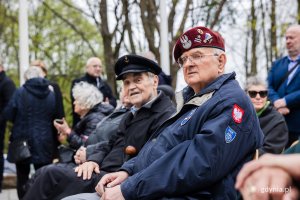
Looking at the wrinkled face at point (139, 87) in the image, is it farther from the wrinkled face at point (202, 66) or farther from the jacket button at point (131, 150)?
the wrinkled face at point (202, 66)

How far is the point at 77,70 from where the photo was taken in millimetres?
21703

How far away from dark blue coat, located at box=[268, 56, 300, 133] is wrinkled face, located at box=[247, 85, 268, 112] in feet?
1.98

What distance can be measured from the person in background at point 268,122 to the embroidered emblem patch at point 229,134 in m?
1.87

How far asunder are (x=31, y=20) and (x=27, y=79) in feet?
48.9

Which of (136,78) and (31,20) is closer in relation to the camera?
(136,78)

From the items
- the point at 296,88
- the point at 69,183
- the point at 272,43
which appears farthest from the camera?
the point at 272,43

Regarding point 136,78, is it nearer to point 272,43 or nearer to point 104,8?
point 104,8

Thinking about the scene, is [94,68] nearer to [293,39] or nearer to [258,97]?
[293,39]

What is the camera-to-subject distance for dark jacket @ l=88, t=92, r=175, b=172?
12.3 feet

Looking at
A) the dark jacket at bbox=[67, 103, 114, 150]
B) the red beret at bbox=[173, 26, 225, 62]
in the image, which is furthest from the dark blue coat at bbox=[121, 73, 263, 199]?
the dark jacket at bbox=[67, 103, 114, 150]

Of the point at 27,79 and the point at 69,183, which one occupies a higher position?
the point at 27,79

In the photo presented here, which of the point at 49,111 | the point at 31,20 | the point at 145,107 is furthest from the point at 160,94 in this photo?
the point at 31,20

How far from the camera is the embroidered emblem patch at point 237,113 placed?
2682mm

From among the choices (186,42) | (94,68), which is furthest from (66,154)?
(94,68)
